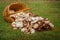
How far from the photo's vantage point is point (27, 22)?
1.75 m

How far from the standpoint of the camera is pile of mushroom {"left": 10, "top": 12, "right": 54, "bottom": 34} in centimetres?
174

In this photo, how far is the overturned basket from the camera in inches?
69.0

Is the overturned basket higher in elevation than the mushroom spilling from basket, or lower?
higher

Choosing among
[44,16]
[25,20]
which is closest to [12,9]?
[25,20]

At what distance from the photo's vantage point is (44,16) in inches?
69.9

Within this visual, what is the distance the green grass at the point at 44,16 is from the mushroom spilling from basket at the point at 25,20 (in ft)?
0.10

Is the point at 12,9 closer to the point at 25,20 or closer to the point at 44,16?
the point at 25,20

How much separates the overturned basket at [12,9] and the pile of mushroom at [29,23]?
3 cm

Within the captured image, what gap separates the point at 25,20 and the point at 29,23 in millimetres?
42

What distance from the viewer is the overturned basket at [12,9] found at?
1.75m

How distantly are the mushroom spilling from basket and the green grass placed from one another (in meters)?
0.03

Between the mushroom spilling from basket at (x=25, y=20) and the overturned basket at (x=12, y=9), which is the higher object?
the overturned basket at (x=12, y=9)

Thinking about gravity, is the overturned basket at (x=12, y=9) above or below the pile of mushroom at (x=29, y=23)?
above

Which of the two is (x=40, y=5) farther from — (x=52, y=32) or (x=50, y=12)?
(x=52, y=32)
